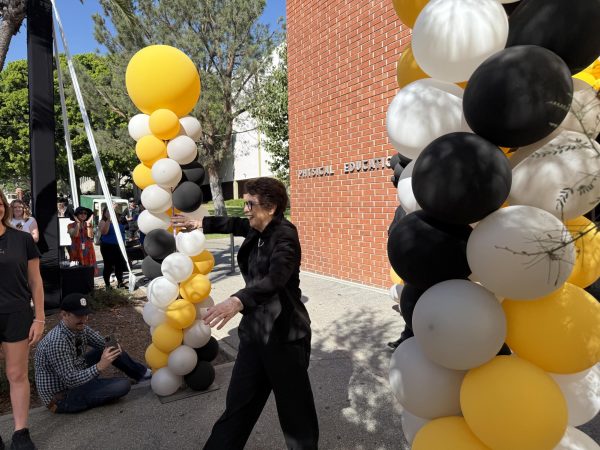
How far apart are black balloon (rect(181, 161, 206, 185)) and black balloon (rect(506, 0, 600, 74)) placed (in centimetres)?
321

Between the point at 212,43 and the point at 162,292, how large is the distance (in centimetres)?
1857

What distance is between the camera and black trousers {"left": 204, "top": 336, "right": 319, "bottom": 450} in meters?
2.53

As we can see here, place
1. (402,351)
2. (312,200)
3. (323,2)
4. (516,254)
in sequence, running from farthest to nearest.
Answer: (312,200) → (323,2) → (402,351) → (516,254)

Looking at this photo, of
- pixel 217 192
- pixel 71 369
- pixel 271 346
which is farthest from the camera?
pixel 217 192

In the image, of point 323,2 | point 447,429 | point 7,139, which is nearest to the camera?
point 447,429

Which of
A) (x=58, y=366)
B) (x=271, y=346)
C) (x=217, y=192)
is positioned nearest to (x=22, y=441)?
(x=58, y=366)

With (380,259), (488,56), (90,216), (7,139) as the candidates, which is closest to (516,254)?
(488,56)

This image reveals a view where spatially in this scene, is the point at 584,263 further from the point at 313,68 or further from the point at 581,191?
the point at 313,68

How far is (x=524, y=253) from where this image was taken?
1.45 metres

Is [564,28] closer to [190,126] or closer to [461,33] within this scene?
[461,33]

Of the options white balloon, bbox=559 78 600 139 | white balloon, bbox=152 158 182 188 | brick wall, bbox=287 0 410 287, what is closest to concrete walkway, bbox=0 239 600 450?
white balloon, bbox=152 158 182 188

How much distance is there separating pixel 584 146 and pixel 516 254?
18.7 inches

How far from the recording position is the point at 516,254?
147 cm

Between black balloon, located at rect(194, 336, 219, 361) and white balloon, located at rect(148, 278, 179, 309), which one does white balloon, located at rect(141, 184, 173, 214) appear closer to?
white balloon, located at rect(148, 278, 179, 309)
